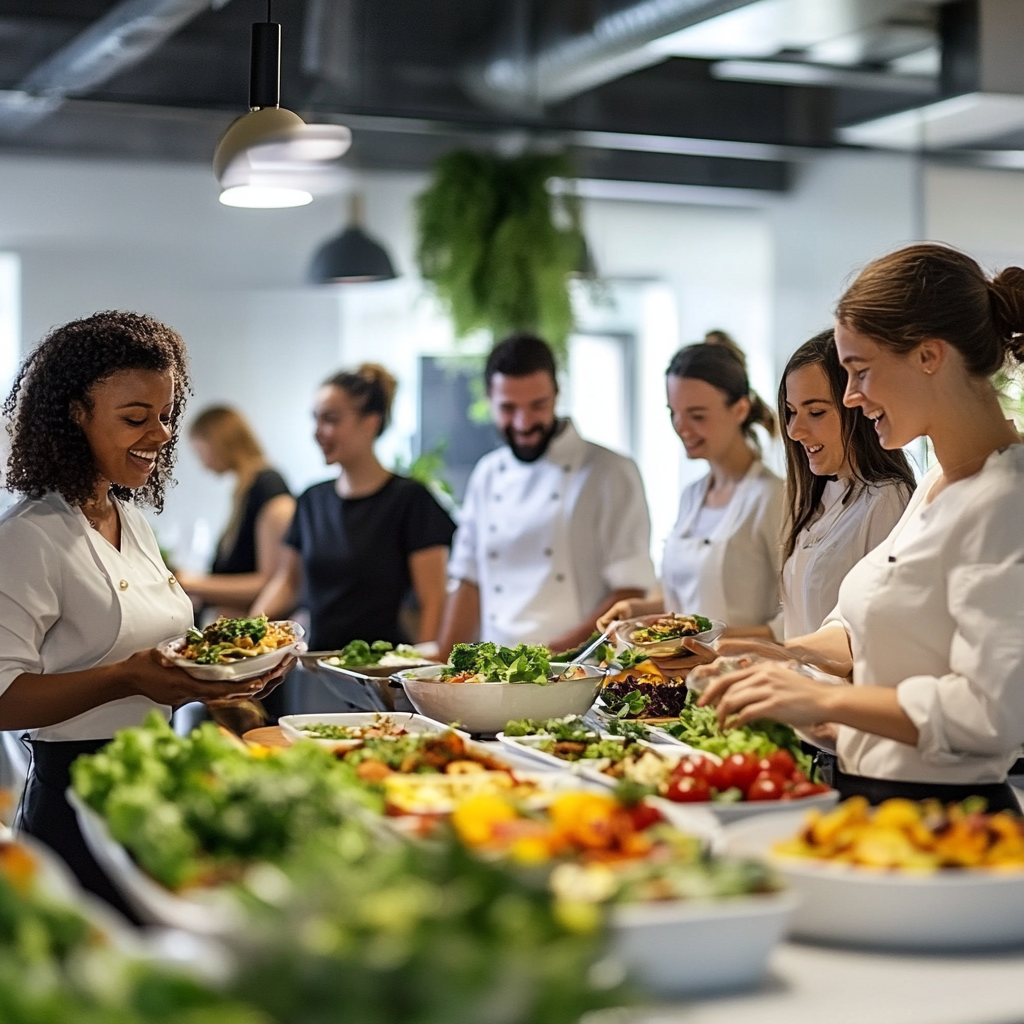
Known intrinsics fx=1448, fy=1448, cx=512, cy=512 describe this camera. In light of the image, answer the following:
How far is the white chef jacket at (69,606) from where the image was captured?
2443mm

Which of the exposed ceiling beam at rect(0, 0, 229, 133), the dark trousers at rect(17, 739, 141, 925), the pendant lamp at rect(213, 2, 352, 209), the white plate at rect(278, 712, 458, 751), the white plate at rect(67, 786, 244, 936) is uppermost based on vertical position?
the exposed ceiling beam at rect(0, 0, 229, 133)

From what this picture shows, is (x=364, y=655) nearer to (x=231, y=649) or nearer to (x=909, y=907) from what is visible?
(x=231, y=649)

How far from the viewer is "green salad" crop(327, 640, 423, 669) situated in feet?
10.5

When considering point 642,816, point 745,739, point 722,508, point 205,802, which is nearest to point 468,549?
point 722,508

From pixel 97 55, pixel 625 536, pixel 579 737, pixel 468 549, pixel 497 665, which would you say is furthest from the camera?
pixel 97 55

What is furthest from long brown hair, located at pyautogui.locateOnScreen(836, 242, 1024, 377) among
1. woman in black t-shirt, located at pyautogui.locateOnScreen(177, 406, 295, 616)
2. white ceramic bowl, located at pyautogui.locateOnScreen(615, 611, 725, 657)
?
woman in black t-shirt, located at pyautogui.locateOnScreen(177, 406, 295, 616)

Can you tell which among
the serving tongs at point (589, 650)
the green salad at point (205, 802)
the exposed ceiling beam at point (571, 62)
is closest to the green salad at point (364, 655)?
the serving tongs at point (589, 650)

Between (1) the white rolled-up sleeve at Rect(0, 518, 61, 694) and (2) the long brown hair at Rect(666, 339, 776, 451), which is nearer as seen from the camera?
(1) the white rolled-up sleeve at Rect(0, 518, 61, 694)

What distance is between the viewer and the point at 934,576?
1961mm

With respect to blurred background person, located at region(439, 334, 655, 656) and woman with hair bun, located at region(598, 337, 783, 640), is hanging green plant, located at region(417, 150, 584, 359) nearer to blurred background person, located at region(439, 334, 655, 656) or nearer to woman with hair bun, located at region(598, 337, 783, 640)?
blurred background person, located at region(439, 334, 655, 656)

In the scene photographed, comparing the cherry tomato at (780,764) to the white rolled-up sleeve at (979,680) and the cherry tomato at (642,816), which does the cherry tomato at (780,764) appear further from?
the cherry tomato at (642,816)

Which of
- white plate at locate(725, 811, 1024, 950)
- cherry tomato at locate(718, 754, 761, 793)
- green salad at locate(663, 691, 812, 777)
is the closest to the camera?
white plate at locate(725, 811, 1024, 950)

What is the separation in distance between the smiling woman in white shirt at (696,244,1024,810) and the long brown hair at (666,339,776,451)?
5.27 feet

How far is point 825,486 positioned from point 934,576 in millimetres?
1164
